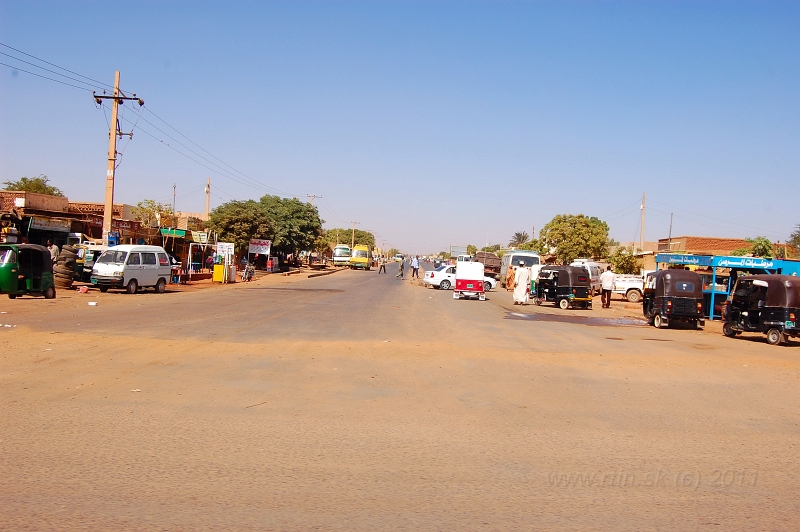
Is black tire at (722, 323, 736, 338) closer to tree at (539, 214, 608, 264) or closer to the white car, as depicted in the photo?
the white car

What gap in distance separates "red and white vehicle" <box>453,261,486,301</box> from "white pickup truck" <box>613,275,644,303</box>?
9.03 metres

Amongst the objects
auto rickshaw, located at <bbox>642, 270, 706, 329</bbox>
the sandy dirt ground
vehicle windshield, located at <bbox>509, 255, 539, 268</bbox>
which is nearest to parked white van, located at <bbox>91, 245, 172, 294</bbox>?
the sandy dirt ground

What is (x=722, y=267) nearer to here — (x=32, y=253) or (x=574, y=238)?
(x=32, y=253)

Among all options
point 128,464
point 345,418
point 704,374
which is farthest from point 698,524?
point 704,374

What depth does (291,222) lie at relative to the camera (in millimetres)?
67188

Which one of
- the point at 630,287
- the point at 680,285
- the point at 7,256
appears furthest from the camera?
the point at 630,287

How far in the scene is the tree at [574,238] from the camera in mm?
53688

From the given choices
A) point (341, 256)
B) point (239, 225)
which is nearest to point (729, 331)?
point (239, 225)

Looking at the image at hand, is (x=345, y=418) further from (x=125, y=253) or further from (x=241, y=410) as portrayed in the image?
(x=125, y=253)

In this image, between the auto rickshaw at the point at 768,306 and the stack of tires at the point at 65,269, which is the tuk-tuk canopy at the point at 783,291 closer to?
the auto rickshaw at the point at 768,306

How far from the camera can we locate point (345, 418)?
7699 millimetres

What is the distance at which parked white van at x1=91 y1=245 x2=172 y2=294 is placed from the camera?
1055 inches

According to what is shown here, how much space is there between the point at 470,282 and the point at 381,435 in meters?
27.1

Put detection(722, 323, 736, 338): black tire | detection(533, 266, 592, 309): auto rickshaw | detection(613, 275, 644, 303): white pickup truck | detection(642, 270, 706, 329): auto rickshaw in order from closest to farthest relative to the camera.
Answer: detection(722, 323, 736, 338): black tire, detection(642, 270, 706, 329): auto rickshaw, detection(533, 266, 592, 309): auto rickshaw, detection(613, 275, 644, 303): white pickup truck
